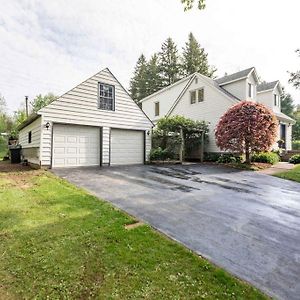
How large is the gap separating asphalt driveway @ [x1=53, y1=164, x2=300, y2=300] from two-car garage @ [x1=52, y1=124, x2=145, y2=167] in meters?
3.40

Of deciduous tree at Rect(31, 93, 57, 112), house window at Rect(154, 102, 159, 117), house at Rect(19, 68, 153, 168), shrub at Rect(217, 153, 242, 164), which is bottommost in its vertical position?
shrub at Rect(217, 153, 242, 164)

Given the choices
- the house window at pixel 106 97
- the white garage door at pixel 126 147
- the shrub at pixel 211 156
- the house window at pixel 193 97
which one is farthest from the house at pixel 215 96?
the house window at pixel 106 97

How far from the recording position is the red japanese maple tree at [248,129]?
13.2 metres

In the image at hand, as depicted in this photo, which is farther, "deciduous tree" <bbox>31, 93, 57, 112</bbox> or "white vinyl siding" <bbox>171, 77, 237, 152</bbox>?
"deciduous tree" <bbox>31, 93, 57, 112</bbox>

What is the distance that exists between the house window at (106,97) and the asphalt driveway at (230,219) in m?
5.54

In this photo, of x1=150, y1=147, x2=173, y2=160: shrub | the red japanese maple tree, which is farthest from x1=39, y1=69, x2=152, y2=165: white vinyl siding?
the red japanese maple tree

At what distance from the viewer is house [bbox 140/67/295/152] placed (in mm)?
17719

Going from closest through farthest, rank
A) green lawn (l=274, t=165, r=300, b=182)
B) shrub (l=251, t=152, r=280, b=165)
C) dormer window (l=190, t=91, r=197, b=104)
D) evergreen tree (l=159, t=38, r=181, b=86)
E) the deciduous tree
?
green lawn (l=274, t=165, r=300, b=182) → shrub (l=251, t=152, r=280, b=165) → dormer window (l=190, t=91, r=197, b=104) → the deciduous tree → evergreen tree (l=159, t=38, r=181, b=86)

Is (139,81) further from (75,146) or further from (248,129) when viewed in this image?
(75,146)

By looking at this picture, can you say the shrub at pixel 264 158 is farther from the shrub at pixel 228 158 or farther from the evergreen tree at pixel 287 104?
the evergreen tree at pixel 287 104

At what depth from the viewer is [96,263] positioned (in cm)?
294

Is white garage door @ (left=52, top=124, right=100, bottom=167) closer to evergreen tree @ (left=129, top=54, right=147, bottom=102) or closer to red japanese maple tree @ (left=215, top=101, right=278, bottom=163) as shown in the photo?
red japanese maple tree @ (left=215, top=101, right=278, bottom=163)

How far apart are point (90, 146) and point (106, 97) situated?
9.46ft

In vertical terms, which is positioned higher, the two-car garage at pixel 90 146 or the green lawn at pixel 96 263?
the two-car garage at pixel 90 146
